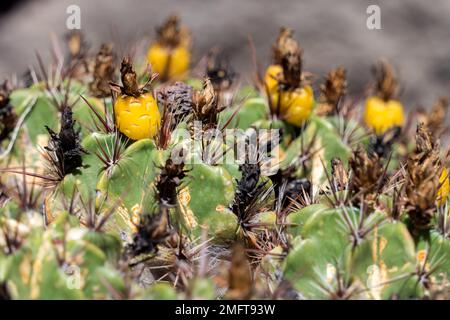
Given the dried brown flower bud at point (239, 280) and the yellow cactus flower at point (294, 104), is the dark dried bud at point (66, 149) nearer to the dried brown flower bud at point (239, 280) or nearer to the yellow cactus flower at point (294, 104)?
the dried brown flower bud at point (239, 280)

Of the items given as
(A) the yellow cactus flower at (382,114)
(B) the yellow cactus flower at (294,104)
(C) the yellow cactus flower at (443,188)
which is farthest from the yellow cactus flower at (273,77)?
(C) the yellow cactus flower at (443,188)

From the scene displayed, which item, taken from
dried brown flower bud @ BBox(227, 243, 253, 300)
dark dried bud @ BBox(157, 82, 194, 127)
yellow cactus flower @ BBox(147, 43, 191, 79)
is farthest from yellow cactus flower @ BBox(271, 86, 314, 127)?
dried brown flower bud @ BBox(227, 243, 253, 300)

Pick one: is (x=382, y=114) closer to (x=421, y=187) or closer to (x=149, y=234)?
(x=421, y=187)

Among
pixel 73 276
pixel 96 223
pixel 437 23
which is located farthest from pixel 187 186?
pixel 437 23

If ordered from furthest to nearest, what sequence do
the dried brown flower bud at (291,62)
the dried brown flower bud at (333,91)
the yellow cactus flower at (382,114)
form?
the yellow cactus flower at (382,114) → the dried brown flower bud at (333,91) → the dried brown flower bud at (291,62)

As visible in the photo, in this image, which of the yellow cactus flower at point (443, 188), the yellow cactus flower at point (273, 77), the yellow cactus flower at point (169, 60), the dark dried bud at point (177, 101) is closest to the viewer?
the yellow cactus flower at point (443, 188)

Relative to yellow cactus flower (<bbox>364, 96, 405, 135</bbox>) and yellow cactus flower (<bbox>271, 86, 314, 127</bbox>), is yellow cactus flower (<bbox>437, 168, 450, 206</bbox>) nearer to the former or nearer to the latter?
yellow cactus flower (<bbox>271, 86, 314, 127</bbox>)
